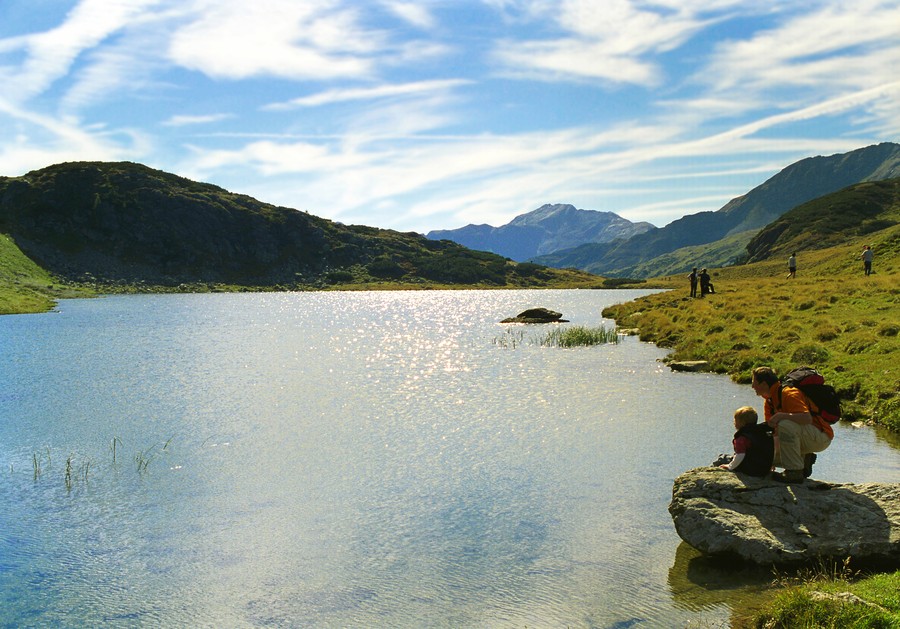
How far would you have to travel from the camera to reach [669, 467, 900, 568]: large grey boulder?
1234 centimetres

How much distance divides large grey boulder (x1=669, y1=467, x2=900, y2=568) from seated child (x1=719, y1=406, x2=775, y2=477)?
28 centimetres

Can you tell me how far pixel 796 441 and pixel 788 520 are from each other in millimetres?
1798

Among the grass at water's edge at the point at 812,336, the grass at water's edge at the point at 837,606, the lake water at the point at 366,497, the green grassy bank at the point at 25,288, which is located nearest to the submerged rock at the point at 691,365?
the grass at water's edge at the point at 812,336

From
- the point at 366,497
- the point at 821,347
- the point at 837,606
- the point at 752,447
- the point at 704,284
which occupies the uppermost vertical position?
the point at 704,284

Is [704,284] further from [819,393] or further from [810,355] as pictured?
[819,393]

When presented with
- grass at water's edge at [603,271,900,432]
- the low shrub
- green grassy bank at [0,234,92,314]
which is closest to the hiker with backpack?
grass at water's edge at [603,271,900,432]

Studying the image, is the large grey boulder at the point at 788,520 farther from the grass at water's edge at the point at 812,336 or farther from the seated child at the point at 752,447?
the grass at water's edge at the point at 812,336

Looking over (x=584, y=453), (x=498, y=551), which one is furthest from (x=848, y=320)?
(x=498, y=551)

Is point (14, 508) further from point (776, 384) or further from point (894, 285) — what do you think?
point (894, 285)

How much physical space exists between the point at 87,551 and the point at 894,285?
51.5 metres

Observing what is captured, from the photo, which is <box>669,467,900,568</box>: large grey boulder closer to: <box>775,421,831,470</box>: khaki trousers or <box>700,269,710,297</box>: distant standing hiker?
<box>775,421,831,470</box>: khaki trousers

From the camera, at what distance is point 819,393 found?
13.9 m

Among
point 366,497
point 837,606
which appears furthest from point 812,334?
point 837,606

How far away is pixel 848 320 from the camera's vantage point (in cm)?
3847
